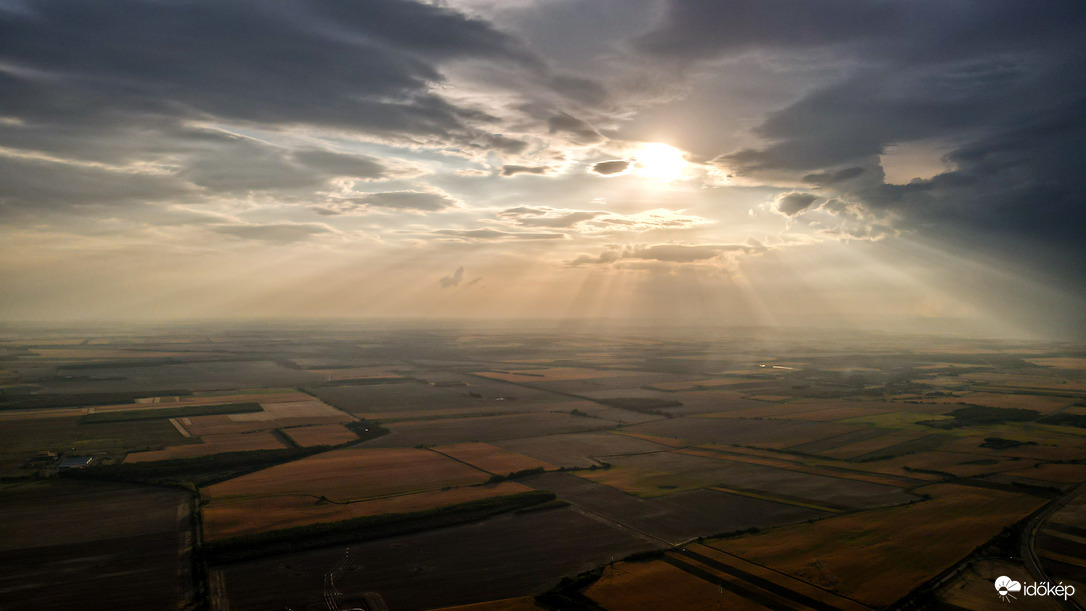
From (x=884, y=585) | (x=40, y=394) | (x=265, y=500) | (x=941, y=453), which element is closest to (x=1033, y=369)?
(x=941, y=453)

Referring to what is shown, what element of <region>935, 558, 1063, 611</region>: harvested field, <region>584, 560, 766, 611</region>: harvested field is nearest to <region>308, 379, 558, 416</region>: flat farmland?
<region>584, 560, 766, 611</region>: harvested field

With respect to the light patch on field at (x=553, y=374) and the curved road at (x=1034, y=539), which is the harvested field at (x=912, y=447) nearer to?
the curved road at (x=1034, y=539)

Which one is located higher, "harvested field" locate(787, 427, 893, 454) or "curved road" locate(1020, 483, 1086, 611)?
"curved road" locate(1020, 483, 1086, 611)

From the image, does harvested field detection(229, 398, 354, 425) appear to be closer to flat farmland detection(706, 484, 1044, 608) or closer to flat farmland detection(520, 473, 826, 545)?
flat farmland detection(520, 473, 826, 545)

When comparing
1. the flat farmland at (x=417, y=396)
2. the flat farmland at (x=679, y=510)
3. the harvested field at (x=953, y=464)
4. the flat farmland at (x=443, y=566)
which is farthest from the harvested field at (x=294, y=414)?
the harvested field at (x=953, y=464)

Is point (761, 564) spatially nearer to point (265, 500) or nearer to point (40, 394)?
point (265, 500)

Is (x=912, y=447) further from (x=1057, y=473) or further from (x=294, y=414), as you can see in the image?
(x=294, y=414)
